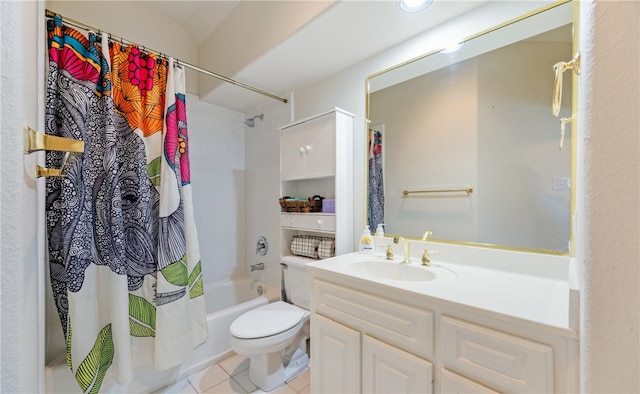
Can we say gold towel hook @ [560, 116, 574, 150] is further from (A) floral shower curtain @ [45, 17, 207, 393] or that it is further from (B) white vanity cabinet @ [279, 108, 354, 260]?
(A) floral shower curtain @ [45, 17, 207, 393]

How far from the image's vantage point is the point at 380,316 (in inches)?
39.3

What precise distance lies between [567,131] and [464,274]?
2.37ft

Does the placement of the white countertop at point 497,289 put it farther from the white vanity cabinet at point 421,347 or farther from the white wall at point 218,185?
the white wall at point 218,185

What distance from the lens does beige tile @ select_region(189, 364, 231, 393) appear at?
153 cm

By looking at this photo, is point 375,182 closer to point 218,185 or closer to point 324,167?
point 324,167

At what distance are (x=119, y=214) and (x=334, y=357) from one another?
1.29m

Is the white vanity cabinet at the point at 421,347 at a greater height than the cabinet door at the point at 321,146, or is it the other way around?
the cabinet door at the point at 321,146

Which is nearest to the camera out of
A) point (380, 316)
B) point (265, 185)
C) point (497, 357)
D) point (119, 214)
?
point (497, 357)

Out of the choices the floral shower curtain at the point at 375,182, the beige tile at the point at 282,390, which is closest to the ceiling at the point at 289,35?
the floral shower curtain at the point at 375,182

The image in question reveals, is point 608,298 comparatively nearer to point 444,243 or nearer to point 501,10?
point 444,243

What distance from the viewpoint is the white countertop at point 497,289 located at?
0.73 metres

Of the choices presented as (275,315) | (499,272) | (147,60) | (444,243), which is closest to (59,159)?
(147,60)

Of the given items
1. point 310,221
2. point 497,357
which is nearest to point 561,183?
point 497,357

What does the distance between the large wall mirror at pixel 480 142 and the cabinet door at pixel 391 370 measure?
648 mm
